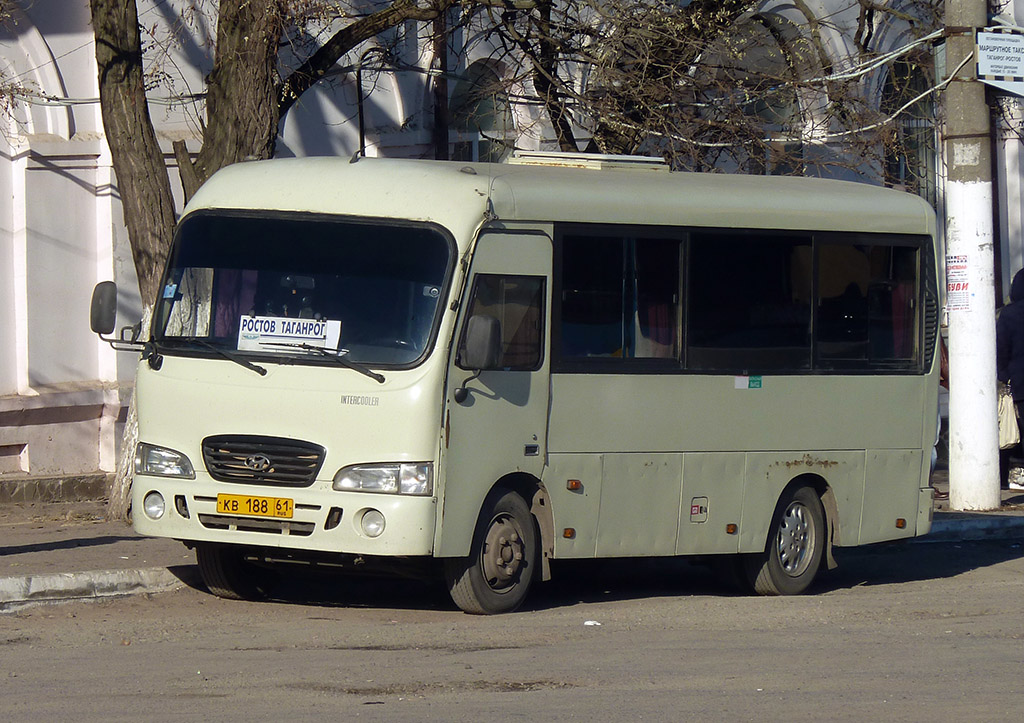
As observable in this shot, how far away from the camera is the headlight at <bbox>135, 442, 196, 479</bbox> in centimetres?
879

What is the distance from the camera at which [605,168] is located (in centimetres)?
1037

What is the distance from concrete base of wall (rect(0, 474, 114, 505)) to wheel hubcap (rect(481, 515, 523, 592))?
658 cm

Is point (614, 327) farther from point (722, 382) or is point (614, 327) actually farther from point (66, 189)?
point (66, 189)

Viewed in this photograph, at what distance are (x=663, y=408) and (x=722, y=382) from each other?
504 millimetres

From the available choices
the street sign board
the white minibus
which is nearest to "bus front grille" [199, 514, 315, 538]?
the white minibus

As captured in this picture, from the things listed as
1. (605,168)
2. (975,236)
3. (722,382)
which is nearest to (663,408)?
(722,382)

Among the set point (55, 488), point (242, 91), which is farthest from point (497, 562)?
point (55, 488)

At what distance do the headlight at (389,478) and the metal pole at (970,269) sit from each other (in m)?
7.71

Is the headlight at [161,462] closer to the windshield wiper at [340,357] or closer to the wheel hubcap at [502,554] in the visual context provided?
the windshield wiper at [340,357]

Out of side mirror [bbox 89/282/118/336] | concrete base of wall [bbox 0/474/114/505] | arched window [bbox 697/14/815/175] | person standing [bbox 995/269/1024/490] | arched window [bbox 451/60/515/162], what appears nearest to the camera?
side mirror [bbox 89/282/118/336]

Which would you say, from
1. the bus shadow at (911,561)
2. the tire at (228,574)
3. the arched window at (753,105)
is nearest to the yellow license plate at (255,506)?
the tire at (228,574)

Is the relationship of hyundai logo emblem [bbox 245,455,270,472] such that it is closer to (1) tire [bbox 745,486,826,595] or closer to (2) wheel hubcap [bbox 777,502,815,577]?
(1) tire [bbox 745,486,826,595]

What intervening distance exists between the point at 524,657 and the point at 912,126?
13204mm

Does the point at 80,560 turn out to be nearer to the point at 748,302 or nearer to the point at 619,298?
the point at 619,298
